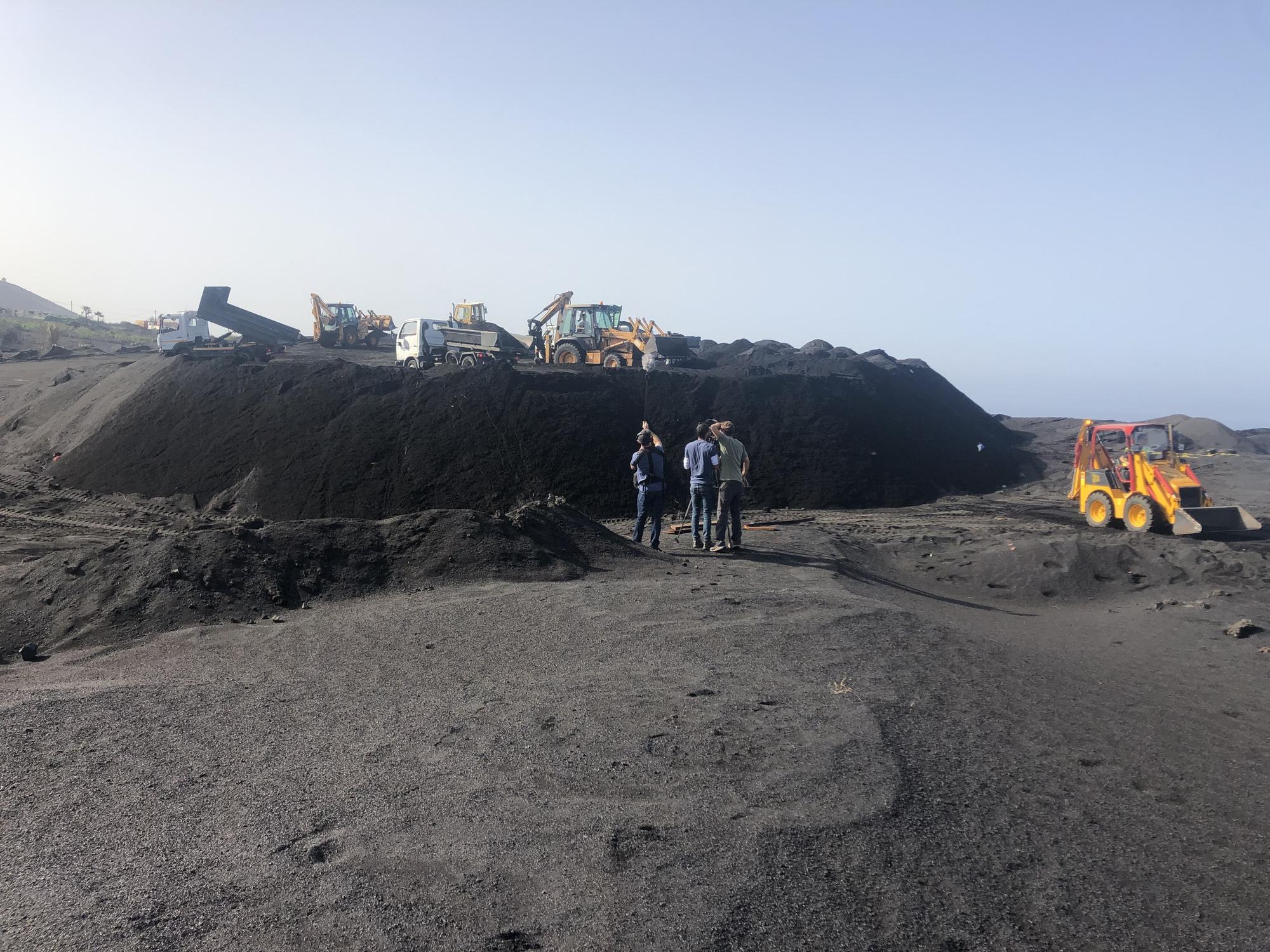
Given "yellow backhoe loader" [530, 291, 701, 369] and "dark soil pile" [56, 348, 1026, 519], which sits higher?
"yellow backhoe loader" [530, 291, 701, 369]

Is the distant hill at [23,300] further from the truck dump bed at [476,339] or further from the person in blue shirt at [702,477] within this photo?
the person in blue shirt at [702,477]

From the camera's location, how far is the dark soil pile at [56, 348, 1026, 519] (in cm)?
1797

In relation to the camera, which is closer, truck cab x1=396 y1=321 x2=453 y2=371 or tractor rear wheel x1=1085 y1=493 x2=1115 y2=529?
tractor rear wheel x1=1085 y1=493 x2=1115 y2=529

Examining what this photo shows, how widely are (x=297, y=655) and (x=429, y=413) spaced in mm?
12910

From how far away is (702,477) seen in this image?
490 inches

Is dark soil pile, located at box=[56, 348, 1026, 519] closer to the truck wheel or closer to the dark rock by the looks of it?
the truck wheel

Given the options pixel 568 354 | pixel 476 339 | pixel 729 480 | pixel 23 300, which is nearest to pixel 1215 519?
pixel 729 480

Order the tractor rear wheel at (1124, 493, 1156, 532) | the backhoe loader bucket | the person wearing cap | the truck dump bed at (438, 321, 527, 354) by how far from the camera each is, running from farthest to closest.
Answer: the backhoe loader bucket < the truck dump bed at (438, 321, 527, 354) < the tractor rear wheel at (1124, 493, 1156, 532) < the person wearing cap

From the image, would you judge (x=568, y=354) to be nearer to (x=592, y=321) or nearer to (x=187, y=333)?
(x=592, y=321)

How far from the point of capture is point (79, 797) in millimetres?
4559

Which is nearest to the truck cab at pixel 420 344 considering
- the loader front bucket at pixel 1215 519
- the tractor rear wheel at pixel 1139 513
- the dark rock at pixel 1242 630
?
the tractor rear wheel at pixel 1139 513

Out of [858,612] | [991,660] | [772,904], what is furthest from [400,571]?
[772,904]

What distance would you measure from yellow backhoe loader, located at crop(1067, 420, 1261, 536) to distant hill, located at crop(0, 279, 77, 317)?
431 ft

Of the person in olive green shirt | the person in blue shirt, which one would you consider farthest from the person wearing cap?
the person in olive green shirt
